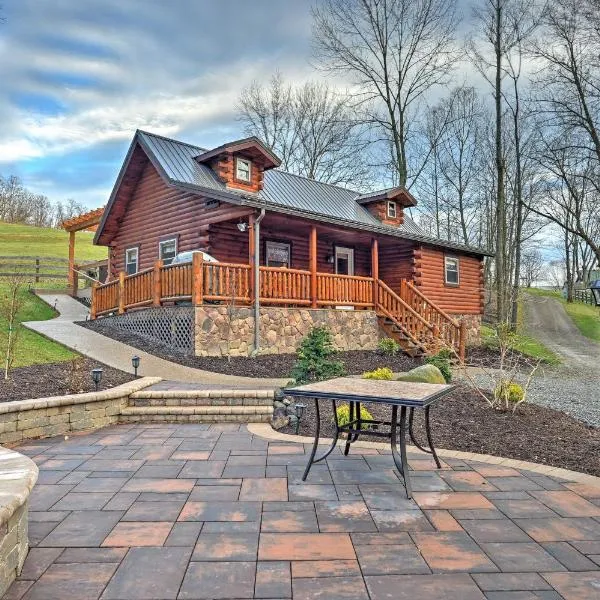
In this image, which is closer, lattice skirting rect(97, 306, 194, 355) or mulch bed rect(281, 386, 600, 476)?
mulch bed rect(281, 386, 600, 476)

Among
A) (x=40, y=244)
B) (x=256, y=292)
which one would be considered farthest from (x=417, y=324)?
(x=40, y=244)

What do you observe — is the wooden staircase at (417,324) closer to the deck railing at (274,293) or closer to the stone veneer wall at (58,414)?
the deck railing at (274,293)

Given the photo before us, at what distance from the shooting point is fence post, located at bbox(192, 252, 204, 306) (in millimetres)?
9508

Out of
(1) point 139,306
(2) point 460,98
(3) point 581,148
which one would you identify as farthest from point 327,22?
(1) point 139,306

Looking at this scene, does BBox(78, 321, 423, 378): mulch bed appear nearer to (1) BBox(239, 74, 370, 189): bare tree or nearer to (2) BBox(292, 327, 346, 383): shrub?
(2) BBox(292, 327, 346, 383): shrub

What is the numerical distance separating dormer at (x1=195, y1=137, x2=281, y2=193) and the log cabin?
0.03 meters

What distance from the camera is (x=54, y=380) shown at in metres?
6.66

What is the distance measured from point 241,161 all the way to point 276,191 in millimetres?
1569

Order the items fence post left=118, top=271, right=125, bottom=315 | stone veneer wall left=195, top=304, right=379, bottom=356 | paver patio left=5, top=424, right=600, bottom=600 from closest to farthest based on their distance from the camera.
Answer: paver patio left=5, top=424, right=600, bottom=600
stone veneer wall left=195, top=304, right=379, bottom=356
fence post left=118, top=271, right=125, bottom=315

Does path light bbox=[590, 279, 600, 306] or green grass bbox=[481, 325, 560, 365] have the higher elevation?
path light bbox=[590, 279, 600, 306]

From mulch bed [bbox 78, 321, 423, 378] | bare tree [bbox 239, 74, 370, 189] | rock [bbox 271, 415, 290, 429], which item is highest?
bare tree [bbox 239, 74, 370, 189]

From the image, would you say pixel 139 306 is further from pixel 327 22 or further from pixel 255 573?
pixel 327 22

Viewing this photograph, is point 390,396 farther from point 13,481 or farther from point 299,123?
point 299,123

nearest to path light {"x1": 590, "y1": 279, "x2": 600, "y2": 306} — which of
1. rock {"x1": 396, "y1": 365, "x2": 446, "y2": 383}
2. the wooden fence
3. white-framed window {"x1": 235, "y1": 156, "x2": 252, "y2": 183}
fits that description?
rock {"x1": 396, "y1": 365, "x2": 446, "y2": 383}
